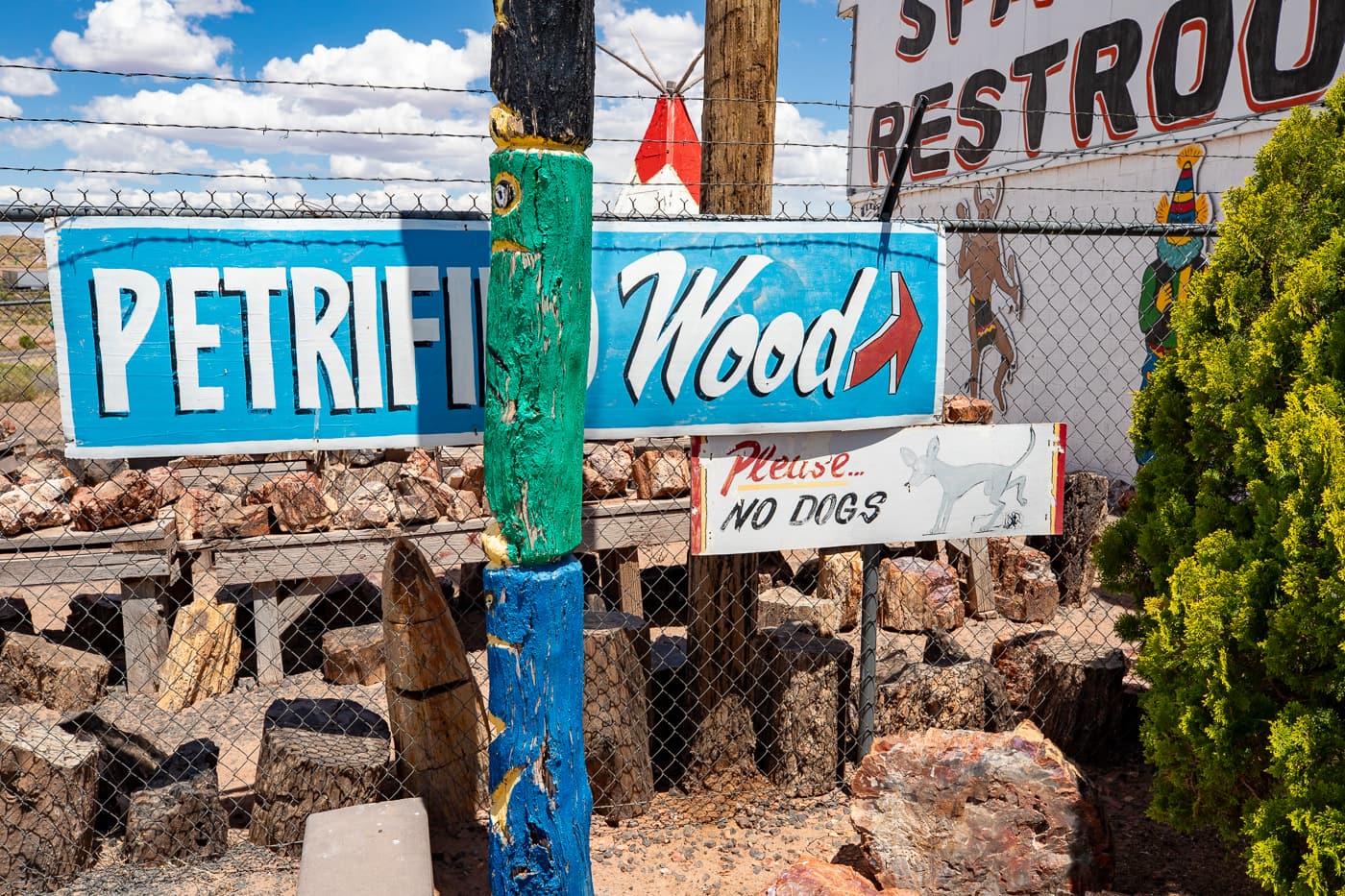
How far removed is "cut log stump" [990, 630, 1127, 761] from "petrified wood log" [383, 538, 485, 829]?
2.59 meters

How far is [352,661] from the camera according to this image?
225 inches

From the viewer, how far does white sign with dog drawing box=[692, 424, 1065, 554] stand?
355 cm

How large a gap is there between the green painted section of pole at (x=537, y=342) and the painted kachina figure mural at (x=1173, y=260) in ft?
23.5

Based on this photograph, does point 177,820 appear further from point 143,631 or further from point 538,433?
point 538,433

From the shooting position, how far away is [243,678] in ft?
19.0

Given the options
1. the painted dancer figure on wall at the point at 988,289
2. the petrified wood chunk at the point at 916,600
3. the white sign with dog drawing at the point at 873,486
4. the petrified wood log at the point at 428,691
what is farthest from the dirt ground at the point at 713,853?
the painted dancer figure on wall at the point at 988,289

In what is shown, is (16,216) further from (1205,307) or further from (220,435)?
(1205,307)

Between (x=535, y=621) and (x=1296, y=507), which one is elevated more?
(x=1296, y=507)

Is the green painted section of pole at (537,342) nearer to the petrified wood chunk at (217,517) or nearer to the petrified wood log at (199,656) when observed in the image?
the petrified wood chunk at (217,517)

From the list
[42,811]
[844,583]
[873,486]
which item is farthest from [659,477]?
[42,811]

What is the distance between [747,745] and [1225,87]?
7.59 m

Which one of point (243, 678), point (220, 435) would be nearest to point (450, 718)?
point (220, 435)

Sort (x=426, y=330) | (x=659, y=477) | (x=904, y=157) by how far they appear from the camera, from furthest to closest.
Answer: (x=659, y=477)
(x=904, y=157)
(x=426, y=330)

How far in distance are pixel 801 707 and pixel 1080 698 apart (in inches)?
53.5
